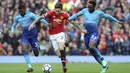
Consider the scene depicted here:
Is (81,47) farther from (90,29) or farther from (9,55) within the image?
(90,29)

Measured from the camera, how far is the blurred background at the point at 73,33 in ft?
104

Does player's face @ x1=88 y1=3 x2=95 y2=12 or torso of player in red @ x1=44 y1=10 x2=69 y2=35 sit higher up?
player's face @ x1=88 y1=3 x2=95 y2=12

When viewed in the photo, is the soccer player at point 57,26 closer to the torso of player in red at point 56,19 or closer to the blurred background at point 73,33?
the torso of player in red at point 56,19

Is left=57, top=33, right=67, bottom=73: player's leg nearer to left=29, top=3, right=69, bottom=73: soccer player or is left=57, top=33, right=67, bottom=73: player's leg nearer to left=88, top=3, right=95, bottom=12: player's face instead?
left=29, top=3, right=69, bottom=73: soccer player

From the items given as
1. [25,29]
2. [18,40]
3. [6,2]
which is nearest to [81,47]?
[18,40]

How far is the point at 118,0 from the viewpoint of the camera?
34.1 meters

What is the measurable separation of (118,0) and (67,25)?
4066 mm

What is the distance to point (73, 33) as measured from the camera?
32312 mm

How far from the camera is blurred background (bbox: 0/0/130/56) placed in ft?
104

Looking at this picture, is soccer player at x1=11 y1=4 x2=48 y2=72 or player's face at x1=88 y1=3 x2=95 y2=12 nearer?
player's face at x1=88 y1=3 x2=95 y2=12

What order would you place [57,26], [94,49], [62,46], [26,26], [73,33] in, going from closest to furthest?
[94,49]
[62,46]
[57,26]
[26,26]
[73,33]

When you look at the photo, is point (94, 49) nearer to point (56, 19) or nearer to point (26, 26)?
point (56, 19)

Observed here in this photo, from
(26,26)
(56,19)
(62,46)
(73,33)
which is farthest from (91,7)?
(73,33)

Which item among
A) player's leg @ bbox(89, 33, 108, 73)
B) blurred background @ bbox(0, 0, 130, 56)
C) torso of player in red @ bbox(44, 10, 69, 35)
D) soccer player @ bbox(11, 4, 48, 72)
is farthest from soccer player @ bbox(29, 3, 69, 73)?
blurred background @ bbox(0, 0, 130, 56)
